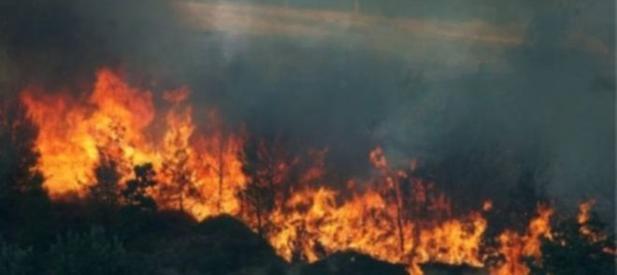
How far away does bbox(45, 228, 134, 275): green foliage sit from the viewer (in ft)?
78.3

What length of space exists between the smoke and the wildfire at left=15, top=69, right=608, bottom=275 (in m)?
1.57

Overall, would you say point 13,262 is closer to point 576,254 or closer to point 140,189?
point 140,189

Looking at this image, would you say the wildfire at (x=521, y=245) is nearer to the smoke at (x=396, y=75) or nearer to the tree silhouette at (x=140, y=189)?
the smoke at (x=396, y=75)

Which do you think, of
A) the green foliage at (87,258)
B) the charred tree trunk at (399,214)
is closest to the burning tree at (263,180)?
the charred tree trunk at (399,214)

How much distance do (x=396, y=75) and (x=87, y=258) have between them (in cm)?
2311

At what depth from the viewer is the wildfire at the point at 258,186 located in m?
29.2

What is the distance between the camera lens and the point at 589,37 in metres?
41.5

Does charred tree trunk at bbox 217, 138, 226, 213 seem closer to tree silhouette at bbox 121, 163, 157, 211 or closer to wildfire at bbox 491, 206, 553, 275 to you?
tree silhouette at bbox 121, 163, 157, 211

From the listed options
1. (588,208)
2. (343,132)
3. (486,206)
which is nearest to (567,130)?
(588,208)

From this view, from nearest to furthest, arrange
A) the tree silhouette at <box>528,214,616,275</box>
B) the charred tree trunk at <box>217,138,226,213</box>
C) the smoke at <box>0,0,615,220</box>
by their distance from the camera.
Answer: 1. the tree silhouette at <box>528,214,616,275</box>
2. the charred tree trunk at <box>217,138,226,213</box>
3. the smoke at <box>0,0,615,220</box>

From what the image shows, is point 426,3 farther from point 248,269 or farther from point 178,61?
point 248,269

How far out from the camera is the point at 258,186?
30.9 meters

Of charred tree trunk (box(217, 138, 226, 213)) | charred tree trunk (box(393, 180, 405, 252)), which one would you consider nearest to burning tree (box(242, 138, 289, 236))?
charred tree trunk (box(217, 138, 226, 213))

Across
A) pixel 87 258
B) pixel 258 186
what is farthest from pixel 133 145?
pixel 87 258
